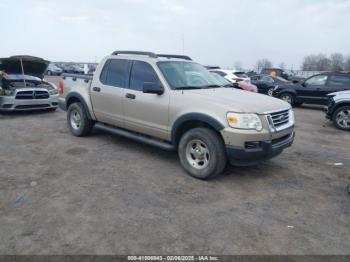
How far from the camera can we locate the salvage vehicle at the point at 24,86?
903 cm

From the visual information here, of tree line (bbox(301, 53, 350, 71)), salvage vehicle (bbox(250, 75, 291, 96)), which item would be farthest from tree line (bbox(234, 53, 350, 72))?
salvage vehicle (bbox(250, 75, 291, 96))

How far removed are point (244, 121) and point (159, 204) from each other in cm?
162

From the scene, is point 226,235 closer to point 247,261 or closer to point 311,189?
→ point 247,261

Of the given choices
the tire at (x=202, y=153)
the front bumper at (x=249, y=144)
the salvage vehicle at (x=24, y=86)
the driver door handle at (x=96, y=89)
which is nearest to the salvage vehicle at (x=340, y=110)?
the front bumper at (x=249, y=144)

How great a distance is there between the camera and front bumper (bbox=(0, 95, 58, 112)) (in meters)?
9.03

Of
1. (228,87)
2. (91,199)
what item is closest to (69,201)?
(91,199)

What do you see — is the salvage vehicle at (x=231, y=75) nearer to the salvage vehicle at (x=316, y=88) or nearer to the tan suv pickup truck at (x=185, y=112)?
A: the salvage vehicle at (x=316, y=88)

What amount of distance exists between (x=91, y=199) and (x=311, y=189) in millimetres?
3166

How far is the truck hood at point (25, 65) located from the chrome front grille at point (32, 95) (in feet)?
2.85

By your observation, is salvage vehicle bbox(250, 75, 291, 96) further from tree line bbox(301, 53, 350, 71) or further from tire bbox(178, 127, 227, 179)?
tree line bbox(301, 53, 350, 71)

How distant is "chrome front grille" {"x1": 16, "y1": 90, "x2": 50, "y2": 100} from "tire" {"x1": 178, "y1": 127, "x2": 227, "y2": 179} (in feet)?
22.2

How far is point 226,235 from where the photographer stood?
10.1ft

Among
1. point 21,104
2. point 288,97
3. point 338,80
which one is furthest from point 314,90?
point 21,104

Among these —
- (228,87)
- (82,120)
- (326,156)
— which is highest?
(228,87)
